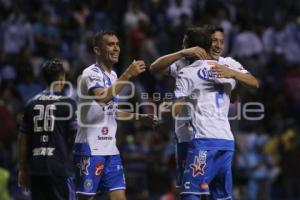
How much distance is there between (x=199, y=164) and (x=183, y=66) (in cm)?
142

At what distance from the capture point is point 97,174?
35.7 feet

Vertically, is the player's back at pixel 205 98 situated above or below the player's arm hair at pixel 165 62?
below

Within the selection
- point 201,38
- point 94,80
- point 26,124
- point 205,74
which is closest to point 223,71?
point 205,74

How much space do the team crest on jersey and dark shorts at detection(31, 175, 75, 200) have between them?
5.95 ft

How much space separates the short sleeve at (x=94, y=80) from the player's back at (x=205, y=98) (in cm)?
95

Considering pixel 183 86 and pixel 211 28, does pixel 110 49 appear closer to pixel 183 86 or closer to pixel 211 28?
pixel 183 86

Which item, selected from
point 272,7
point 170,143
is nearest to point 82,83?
point 170,143

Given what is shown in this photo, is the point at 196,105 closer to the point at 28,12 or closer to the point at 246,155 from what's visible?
the point at 246,155

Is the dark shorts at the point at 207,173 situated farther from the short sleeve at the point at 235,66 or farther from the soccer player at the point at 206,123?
the short sleeve at the point at 235,66

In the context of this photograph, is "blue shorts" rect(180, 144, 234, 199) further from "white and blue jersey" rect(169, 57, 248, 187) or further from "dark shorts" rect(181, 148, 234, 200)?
"white and blue jersey" rect(169, 57, 248, 187)

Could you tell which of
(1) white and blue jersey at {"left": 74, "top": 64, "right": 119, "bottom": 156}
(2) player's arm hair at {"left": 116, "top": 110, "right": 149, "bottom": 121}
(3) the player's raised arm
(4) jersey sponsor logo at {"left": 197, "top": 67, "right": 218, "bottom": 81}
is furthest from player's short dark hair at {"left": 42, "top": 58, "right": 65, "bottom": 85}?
(4) jersey sponsor logo at {"left": 197, "top": 67, "right": 218, "bottom": 81}

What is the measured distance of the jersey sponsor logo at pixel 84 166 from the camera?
1086 centimetres

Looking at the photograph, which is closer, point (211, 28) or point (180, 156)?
point (211, 28)

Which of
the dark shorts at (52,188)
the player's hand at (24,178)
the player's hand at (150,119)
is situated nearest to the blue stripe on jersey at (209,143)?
the player's hand at (150,119)
